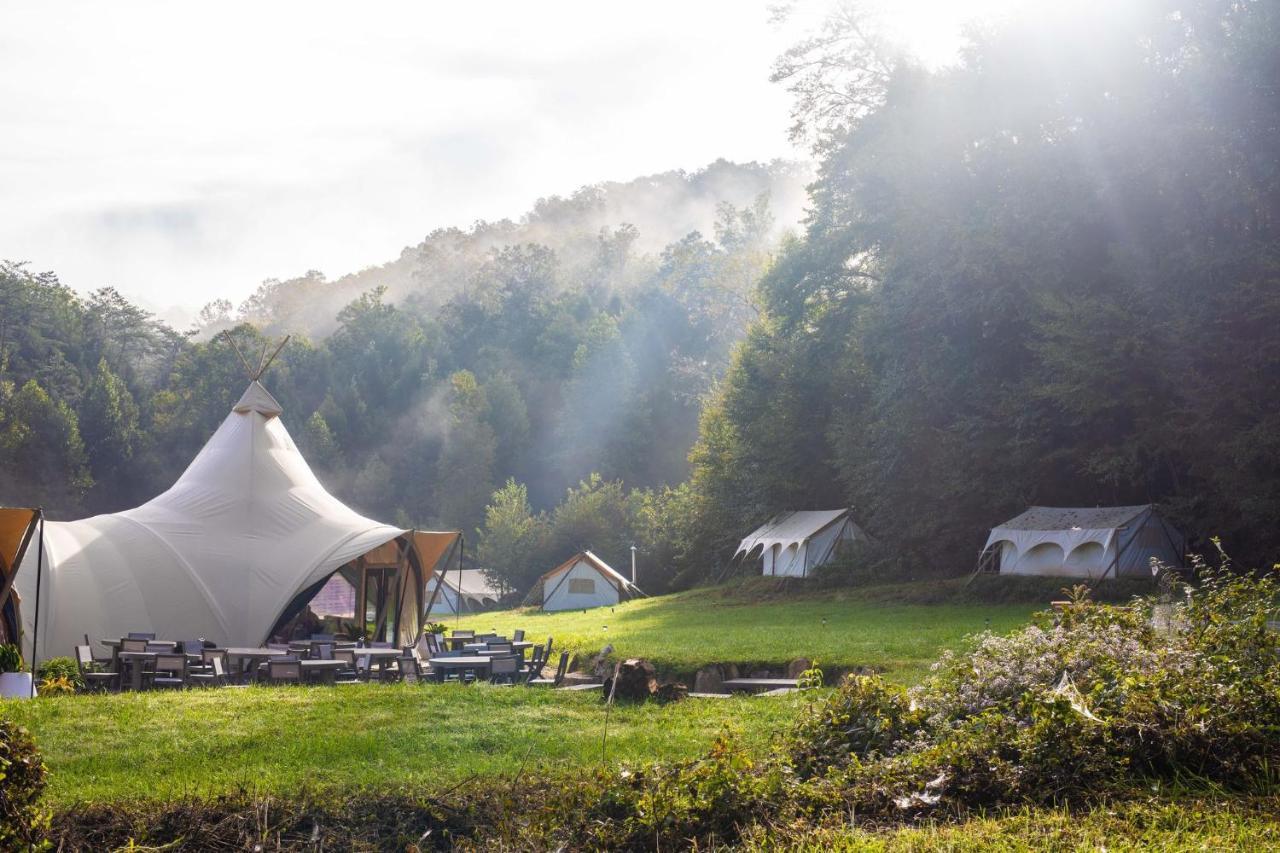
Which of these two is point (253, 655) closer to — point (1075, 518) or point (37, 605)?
point (37, 605)

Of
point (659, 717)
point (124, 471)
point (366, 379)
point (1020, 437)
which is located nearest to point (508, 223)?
point (366, 379)

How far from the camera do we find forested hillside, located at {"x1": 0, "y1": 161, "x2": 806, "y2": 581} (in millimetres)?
67062

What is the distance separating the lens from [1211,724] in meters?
6.20

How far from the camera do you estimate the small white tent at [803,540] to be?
35281mm

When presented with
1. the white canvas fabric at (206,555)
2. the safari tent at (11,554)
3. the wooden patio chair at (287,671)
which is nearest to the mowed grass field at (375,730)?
Result: the wooden patio chair at (287,671)

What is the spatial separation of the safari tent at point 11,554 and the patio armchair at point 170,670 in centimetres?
269

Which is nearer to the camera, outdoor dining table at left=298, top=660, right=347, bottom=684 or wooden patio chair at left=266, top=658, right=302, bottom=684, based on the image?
outdoor dining table at left=298, top=660, right=347, bottom=684

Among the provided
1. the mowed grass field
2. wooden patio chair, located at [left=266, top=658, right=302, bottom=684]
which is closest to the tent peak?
wooden patio chair, located at [left=266, top=658, right=302, bottom=684]

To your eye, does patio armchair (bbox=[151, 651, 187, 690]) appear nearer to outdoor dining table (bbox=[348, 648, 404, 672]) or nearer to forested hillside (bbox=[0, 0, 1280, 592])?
outdoor dining table (bbox=[348, 648, 404, 672])

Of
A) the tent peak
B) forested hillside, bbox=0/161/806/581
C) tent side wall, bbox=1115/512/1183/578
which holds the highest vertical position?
forested hillside, bbox=0/161/806/581

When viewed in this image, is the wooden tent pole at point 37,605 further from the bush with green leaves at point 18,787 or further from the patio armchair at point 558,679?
the bush with green leaves at point 18,787

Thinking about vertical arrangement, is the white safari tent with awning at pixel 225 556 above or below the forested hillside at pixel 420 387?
below

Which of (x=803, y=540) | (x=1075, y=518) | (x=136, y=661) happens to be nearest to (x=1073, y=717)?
(x=136, y=661)

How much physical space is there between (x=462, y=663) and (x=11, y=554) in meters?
6.77
